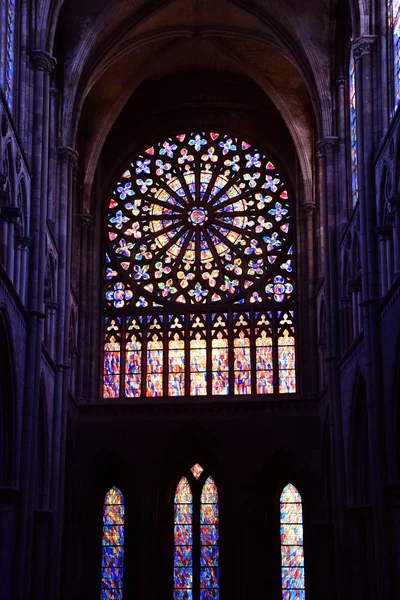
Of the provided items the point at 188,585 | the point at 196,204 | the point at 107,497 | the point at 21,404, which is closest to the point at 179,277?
the point at 196,204

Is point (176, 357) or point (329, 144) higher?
point (329, 144)

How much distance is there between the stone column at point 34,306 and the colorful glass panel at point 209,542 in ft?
29.8

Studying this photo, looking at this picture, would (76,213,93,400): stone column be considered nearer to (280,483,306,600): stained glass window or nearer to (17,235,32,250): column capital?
(280,483,306,600): stained glass window

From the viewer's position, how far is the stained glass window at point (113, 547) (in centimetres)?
3027

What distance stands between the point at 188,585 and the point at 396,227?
45.0ft

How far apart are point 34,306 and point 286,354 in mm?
10544

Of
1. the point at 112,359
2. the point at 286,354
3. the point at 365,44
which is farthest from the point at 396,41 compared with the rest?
the point at 112,359

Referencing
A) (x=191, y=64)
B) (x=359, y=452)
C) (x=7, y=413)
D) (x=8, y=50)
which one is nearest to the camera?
(x=7, y=413)

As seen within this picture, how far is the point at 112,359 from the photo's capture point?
32.4 meters

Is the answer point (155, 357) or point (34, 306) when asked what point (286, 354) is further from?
point (34, 306)

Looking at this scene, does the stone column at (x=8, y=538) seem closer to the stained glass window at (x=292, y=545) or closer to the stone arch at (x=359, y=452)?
the stone arch at (x=359, y=452)

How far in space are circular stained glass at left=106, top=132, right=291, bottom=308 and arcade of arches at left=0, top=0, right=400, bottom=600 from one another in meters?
0.06

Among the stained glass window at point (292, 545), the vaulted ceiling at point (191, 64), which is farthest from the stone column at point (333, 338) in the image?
the stained glass window at point (292, 545)

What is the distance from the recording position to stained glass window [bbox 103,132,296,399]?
32.0m
